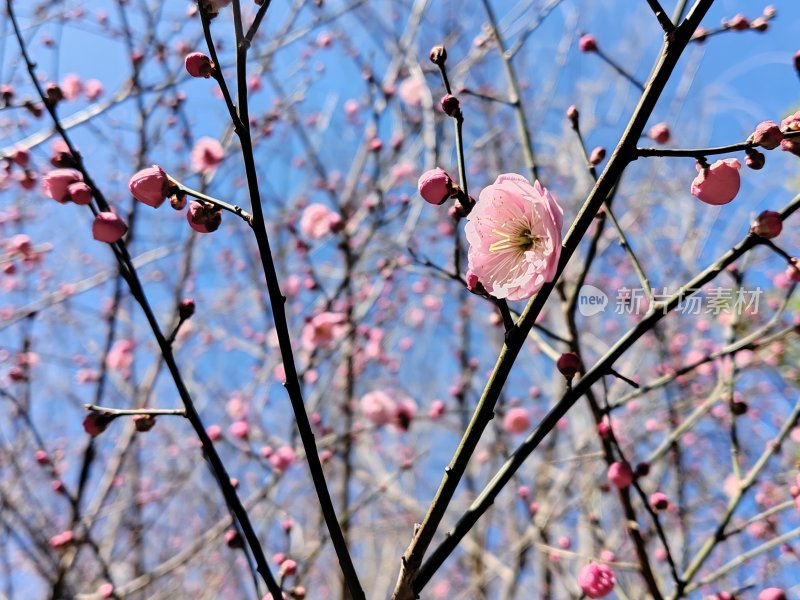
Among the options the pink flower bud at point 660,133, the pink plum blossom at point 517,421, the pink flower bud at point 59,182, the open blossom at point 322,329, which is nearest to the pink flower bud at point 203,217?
the pink flower bud at point 59,182

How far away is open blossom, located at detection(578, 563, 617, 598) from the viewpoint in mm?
1434

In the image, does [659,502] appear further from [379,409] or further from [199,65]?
[379,409]

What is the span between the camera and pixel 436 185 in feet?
3.54

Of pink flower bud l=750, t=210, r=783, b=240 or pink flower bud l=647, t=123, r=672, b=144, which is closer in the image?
pink flower bud l=750, t=210, r=783, b=240

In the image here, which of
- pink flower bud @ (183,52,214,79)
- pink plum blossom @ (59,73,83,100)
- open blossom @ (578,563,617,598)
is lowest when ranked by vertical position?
open blossom @ (578,563,617,598)

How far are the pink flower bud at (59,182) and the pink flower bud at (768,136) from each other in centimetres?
129

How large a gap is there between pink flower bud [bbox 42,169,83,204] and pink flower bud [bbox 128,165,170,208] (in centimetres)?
25

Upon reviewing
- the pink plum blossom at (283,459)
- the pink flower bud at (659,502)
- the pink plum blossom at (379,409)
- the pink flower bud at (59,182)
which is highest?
the pink plum blossom at (379,409)

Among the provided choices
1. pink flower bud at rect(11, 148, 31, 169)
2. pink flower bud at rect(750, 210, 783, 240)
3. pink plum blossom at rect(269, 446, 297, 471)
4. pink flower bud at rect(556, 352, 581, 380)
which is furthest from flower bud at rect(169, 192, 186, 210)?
pink plum blossom at rect(269, 446, 297, 471)

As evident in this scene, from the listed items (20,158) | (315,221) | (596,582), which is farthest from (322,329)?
(596,582)

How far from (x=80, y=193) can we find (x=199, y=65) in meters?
0.37

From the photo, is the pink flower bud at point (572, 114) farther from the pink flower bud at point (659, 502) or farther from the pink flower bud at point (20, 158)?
the pink flower bud at point (20, 158)

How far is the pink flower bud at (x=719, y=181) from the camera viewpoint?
105 centimetres

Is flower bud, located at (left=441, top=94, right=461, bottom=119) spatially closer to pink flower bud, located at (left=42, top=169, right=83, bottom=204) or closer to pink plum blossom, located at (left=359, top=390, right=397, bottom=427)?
pink flower bud, located at (left=42, top=169, right=83, bottom=204)
